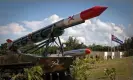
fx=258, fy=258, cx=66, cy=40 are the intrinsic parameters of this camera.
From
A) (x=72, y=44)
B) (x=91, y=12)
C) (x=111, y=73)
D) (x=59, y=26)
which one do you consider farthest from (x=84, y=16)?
(x=72, y=44)

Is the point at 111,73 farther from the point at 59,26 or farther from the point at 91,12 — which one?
the point at 59,26

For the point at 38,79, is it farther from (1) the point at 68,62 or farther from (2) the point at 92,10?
(2) the point at 92,10

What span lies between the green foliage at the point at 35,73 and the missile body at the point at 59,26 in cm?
212

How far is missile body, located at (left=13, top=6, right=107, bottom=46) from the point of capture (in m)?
7.18

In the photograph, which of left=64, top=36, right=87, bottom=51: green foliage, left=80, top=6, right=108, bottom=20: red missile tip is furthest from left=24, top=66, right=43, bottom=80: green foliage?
left=64, top=36, right=87, bottom=51: green foliage

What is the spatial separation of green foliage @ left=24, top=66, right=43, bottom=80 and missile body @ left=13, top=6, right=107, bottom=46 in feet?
6.94

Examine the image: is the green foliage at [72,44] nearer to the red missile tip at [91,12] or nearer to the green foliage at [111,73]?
the red missile tip at [91,12]

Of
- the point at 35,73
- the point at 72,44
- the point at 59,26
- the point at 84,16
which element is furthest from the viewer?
the point at 72,44

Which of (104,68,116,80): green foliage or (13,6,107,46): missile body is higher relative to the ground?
(13,6,107,46): missile body

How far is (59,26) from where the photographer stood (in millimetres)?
8523

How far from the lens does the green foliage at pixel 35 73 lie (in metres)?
6.11

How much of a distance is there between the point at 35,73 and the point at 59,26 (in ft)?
8.75

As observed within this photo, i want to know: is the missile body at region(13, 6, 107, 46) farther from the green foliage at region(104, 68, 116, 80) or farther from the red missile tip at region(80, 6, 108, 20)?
the green foliage at region(104, 68, 116, 80)

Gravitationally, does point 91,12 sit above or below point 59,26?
above
